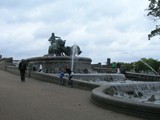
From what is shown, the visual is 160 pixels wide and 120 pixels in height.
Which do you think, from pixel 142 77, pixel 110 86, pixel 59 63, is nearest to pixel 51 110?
pixel 110 86

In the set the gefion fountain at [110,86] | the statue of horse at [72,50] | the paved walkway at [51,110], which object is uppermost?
the statue of horse at [72,50]

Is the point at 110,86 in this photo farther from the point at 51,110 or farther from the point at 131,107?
the point at 131,107

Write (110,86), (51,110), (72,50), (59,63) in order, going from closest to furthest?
(51,110)
(110,86)
(59,63)
(72,50)

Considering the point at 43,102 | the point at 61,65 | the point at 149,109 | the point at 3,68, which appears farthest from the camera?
the point at 3,68

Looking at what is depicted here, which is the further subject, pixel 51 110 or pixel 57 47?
pixel 57 47

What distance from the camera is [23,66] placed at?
94.9ft

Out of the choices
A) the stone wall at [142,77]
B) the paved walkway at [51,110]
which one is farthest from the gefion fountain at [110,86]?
the stone wall at [142,77]

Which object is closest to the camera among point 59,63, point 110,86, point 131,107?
point 131,107

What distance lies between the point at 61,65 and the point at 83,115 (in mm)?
22231

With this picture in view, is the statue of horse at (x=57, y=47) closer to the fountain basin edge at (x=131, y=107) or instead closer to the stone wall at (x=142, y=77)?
the stone wall at (x=142, y=77)

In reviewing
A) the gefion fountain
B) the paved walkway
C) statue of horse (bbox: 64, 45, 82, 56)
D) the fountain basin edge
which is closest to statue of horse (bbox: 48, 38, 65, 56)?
the gefion fountain

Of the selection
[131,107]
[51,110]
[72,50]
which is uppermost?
[72,50]

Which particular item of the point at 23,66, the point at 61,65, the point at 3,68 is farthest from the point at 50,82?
the point at 3,68

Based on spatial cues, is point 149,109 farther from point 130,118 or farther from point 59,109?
point 59,109
